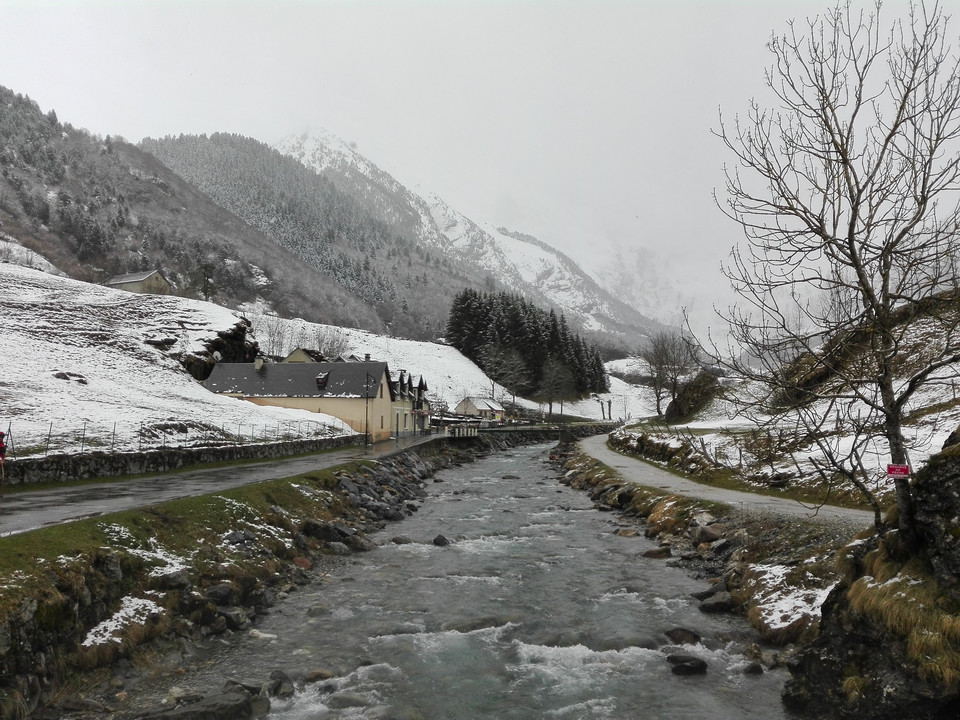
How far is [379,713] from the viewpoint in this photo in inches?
346

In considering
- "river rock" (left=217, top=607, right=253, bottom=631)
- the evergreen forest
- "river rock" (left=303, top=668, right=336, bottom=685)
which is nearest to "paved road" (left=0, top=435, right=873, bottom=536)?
"river rock" (left=217, top=607, right=253, bottom=631)

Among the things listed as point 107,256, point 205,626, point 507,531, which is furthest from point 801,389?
point 107,256

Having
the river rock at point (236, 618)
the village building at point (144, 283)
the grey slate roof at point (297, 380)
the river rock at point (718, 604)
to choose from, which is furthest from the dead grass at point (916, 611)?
the village building at point (144, 283)

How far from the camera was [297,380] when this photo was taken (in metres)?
59.6

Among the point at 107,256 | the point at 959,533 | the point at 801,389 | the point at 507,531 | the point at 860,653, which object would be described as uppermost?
the point at 107,256

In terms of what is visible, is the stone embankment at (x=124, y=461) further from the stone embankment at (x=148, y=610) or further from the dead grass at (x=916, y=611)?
the dead grass at (x=916, y=611)

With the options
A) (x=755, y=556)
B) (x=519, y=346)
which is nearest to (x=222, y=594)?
(x=755, y=556)

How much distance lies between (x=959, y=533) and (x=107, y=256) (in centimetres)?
20225

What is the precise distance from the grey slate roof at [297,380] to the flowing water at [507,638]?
3923 cm

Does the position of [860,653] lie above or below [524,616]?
above

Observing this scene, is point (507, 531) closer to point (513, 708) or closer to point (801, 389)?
point (513, 708)

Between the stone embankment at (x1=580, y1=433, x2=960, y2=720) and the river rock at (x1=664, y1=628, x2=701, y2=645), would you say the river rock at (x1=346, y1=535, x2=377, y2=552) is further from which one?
the stone embankment at (x1=580, y1=433, x2=960, y2=720)

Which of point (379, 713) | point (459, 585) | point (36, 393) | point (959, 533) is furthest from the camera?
point (36, 393)

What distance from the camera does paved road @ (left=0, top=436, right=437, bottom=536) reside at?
14448mm
